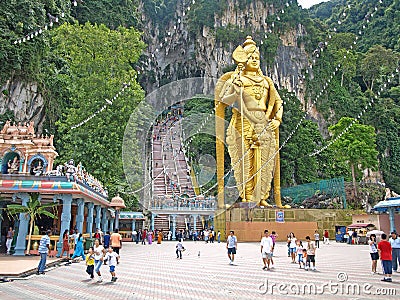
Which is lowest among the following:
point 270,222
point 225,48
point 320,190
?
point 270,222

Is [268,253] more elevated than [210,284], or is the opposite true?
[268,253]

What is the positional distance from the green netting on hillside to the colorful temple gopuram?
13.8 m

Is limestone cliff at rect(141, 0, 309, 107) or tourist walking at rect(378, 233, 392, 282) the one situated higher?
limestone cliff at rect(141, 0, 309, 107)

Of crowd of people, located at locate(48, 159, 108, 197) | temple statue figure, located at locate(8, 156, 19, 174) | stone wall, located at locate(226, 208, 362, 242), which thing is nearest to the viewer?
crowd of people, located at locate(48, 159, 108, 197)

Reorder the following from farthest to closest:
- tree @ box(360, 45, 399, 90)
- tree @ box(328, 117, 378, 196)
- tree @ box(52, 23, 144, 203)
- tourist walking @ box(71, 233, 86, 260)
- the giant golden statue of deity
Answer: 1. tree @ box(360, 45, 399, 90)
2. tree @ box(328, 117, 378, 196)
3. the giant golden statue of deity
4. tree @ box(52, 23, 144, 203)
5. tourist walking @ box(71, 233, 86, 260)

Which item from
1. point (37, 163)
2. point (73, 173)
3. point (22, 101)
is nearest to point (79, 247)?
point (73, 173)

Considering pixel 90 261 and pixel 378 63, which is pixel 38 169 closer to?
pixel 90 261

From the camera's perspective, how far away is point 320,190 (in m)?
24.5

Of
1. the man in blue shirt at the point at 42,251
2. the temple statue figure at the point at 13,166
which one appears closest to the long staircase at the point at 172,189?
the temple statue figure at the point at 13,166

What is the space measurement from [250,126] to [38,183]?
1173 cm

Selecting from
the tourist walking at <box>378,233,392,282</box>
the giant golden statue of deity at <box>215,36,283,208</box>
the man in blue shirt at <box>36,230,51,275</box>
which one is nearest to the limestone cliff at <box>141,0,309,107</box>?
the giant golden statue of deity at <box>215,36,283,208</box>

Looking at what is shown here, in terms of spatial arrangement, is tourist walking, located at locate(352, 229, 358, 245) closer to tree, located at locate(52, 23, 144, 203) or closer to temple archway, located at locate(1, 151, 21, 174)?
tree, located at locate(52, 23, 144, 203)

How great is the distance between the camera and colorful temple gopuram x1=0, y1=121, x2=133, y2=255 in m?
12.3

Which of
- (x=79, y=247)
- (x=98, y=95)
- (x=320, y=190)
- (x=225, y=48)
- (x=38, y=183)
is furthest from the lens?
(x=225, y=48)
